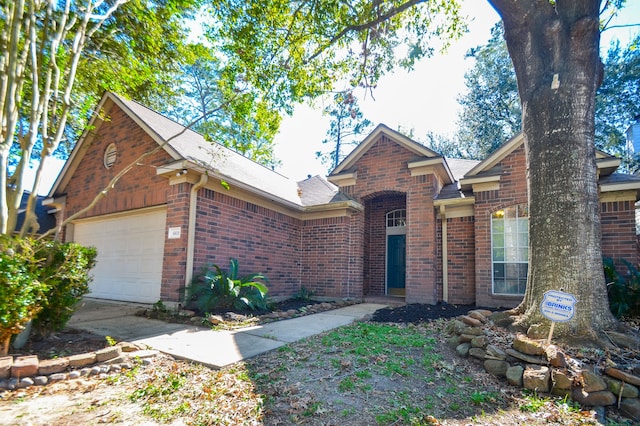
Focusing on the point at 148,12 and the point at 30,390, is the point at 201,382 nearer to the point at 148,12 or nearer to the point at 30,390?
the point at 30,390

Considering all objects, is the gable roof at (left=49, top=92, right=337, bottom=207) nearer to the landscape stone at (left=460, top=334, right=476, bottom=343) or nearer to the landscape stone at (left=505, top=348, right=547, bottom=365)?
the landscape stone at (left=460, top=334, right=476, bottom=343)

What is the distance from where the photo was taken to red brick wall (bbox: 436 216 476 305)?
8.80 meters

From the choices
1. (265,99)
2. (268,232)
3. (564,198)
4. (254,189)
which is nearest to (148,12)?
(265,99)

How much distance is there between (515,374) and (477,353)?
54cm

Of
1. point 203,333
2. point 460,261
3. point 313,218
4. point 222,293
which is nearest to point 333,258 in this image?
point 313,218

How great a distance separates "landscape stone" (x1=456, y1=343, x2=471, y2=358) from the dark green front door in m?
6.86

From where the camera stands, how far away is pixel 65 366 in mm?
3639

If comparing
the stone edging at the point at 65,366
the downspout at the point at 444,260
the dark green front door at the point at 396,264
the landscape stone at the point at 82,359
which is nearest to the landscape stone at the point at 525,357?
the stone edging at the point at 65,366

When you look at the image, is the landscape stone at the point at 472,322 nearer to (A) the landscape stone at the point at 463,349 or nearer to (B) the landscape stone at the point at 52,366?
(A) the landscape stone at the point at 463,349

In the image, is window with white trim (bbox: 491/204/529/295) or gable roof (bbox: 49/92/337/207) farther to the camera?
window with white trim (bbox: 491/204/529/295)

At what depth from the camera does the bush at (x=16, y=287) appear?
3379mm

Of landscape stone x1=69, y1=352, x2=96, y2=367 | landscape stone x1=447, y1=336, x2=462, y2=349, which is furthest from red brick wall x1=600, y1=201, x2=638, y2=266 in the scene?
landscape stone x1=69, y1=352, x2=96, y2=367

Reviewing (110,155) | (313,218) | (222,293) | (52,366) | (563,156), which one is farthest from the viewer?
(313,218)

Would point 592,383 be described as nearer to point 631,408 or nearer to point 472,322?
point 631,408
